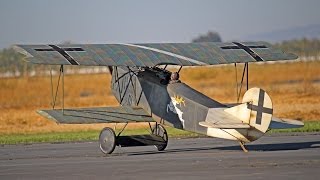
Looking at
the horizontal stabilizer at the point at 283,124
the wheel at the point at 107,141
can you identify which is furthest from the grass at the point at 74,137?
the horizontal stabilizer at the point at 283,124

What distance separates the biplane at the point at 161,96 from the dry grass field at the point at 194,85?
47.7ft

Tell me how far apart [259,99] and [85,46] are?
592cm

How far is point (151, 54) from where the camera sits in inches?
1020

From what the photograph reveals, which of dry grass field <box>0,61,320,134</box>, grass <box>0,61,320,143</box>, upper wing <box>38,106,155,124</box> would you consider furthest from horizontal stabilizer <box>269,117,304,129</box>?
dry grass field <box>0,61,320,134</box>

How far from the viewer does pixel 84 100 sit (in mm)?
59938

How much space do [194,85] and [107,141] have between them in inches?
1964

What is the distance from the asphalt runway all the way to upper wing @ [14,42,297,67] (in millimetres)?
2715

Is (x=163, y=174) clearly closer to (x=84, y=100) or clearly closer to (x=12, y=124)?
(x=12, y=124)

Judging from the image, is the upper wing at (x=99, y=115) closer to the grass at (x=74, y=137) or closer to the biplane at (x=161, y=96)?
the biplane at (x=161, y=96)

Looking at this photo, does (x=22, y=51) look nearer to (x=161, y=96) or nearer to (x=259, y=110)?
(x=161, y=96)

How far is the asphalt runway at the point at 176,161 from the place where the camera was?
61.6 ft

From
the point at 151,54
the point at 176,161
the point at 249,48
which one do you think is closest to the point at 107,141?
the point at 151,54

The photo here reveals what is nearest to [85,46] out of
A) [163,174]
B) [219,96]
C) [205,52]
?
[205,52]

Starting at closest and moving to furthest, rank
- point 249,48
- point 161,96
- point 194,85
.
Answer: point 161,96, point 249,48, point 194,85
